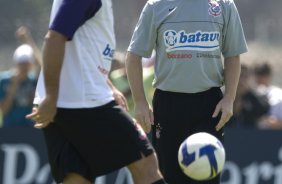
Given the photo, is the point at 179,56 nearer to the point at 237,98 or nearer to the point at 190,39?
the point at 190,39

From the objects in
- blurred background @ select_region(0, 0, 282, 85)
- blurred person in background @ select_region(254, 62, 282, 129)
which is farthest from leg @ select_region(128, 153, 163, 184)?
blurred background @ select_region(0, 0, 282, 85)

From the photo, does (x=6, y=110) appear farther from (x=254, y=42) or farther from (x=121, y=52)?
(x=254, y=42)

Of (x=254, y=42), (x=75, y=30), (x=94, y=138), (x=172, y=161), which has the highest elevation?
(x=75, y=30)

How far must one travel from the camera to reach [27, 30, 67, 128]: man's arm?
587 centimetres

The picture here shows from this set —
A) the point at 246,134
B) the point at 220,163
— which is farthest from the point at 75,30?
the point at 246,134

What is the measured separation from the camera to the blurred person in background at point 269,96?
11.6 m

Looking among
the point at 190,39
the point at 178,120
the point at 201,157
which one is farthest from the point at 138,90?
the point at 201,157

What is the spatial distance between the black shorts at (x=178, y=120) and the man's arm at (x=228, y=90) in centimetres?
7

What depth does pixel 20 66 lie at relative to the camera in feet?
38.5

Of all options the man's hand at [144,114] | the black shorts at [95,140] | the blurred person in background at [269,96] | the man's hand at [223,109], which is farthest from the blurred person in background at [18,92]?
the black shorts at [95,140]

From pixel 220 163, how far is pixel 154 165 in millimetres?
555

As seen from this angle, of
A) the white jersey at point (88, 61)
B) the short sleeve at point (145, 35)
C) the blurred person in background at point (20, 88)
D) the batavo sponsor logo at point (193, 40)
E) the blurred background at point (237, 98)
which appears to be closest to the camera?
the white jersey at point (88, 61)

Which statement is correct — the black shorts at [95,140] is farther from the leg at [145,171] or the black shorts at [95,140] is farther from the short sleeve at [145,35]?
the short sleeve at [145,35]

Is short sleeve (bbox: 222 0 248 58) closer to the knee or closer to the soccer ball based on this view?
the soccer ball
